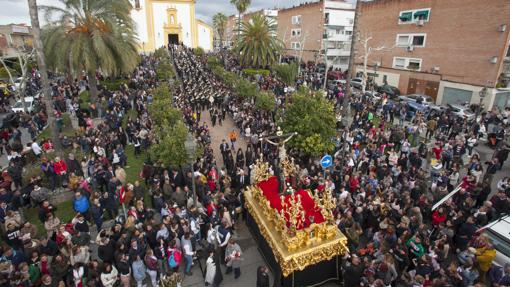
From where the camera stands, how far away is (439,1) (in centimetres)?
2845

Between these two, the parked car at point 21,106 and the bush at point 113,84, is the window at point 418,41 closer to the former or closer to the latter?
the bush at point 113,84

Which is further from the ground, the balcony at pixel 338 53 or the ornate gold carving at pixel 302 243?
the balcony at pixel 338 53

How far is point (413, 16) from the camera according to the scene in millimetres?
31344

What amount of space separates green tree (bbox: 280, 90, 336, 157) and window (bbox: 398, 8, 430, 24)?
2372cm

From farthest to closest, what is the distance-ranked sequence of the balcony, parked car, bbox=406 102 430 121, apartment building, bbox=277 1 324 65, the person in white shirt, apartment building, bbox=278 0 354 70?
the balcony → apartment building, bbox=277 1 324 65 → apartment building, bbox=278 0 354 70 → parked car, bbox=406 102 430 121 → the person in white shirt

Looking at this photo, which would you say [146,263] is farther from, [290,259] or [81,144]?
[81,144]

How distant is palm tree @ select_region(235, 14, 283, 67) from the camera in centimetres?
3494

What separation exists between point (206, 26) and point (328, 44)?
28811 millimetres

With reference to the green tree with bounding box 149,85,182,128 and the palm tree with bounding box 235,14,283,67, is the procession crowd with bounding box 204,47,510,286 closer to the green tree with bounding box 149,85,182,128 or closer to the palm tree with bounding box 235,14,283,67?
the green tree with bounding box 149,85,182,128

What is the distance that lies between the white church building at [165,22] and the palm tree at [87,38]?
34178 mm

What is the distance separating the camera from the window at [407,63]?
104 feet

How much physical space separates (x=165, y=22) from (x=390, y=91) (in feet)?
137

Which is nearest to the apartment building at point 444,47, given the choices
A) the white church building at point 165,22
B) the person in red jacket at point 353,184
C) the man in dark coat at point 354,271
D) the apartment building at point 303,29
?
the apartment building at point 303,29

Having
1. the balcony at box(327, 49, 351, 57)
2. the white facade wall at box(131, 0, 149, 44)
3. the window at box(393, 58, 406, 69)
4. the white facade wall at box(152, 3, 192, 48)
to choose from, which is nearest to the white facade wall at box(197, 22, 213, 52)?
the white facade wall at box(152, 3, 192, 48)
